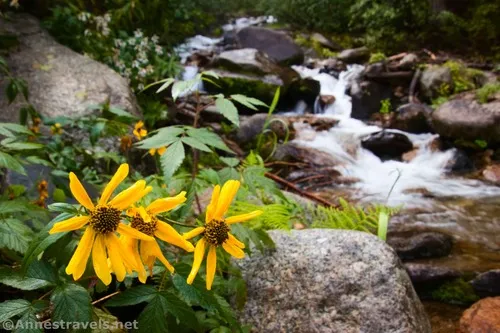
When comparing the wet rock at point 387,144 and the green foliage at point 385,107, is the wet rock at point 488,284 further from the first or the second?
the green foliage at point 385,107

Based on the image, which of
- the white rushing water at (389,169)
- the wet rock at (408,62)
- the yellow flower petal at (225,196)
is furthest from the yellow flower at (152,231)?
the wet rock at (408,62)

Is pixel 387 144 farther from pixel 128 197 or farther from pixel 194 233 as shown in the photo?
pixel 128 197

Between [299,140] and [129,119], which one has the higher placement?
[129,119]

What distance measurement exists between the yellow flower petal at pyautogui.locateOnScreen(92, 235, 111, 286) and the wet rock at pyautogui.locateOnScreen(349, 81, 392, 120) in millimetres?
8131

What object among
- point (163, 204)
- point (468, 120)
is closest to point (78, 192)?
point (163, 204)

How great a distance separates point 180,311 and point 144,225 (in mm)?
267

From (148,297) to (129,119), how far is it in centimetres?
112

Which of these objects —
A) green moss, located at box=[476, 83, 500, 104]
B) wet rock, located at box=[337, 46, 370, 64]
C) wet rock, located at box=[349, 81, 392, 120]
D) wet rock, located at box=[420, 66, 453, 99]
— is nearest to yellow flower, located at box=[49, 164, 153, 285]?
green moss, located at box=[476, 83, 500, 104]

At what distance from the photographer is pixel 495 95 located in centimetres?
675

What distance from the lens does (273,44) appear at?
1127cm

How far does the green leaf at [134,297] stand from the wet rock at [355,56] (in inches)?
428

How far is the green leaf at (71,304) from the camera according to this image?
2.64 feet

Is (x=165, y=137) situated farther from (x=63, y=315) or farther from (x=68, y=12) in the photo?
(x=68, y=12)

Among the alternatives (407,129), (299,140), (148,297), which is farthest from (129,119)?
(407,129)
